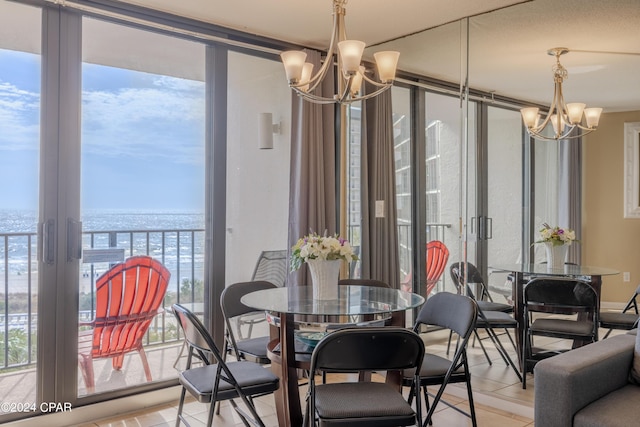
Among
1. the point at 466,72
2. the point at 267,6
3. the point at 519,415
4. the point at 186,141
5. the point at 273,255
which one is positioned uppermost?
the point at 267,6

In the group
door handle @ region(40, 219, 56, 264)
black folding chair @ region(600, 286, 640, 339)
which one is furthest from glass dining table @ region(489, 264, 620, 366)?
door handle @ region(40, 219, 56, 264)

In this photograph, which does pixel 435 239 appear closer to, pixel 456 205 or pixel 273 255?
pixel 456 205

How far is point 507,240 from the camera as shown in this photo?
142 inches

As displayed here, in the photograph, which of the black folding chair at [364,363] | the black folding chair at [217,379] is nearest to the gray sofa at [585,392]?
the black folding chair at [364,363]

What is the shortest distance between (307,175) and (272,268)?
0.77 metres

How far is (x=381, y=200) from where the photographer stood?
452 centimetres

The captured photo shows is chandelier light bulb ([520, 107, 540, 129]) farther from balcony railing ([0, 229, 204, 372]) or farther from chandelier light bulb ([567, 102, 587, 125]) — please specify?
balcony railing ([0, 229, 204, 372])

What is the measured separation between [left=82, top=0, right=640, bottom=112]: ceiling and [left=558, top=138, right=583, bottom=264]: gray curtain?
28 cm

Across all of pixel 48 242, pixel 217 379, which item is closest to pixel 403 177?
pixel 217 379

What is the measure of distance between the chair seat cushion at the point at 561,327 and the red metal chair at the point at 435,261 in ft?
2.62

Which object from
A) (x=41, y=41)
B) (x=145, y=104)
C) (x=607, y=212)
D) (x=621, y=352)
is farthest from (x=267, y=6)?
(x=621, y=352)

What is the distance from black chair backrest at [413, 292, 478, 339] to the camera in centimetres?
276

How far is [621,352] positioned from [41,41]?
3495mm

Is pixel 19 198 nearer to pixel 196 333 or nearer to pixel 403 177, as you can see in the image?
pixel 196 333
